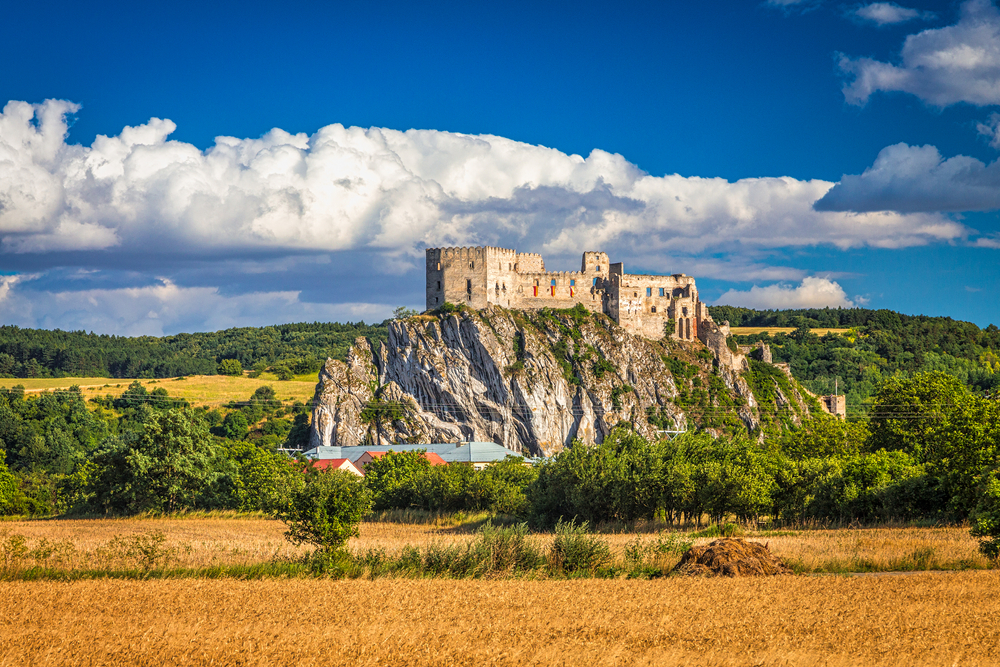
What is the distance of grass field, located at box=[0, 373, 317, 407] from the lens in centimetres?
15825

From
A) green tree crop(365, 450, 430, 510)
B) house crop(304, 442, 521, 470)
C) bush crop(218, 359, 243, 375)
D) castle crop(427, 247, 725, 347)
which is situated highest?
castle crop(427, 247, 725, 347)

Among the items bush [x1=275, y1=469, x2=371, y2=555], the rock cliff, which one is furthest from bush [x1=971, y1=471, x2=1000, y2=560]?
the rock cliff

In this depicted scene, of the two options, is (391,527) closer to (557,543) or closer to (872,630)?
(557,543)

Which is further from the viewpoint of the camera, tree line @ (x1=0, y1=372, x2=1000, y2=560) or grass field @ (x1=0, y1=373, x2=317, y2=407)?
grass field @ (x1=0, y1=373, x2=317, y2=407)

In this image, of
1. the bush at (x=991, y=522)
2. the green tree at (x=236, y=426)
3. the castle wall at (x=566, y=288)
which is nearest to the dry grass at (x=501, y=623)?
the bush at (x=991, y=522)

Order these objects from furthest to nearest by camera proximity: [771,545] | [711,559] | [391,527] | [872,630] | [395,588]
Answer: [391,527]
[771,545]
[711,559]
[395,588]
[872,630]

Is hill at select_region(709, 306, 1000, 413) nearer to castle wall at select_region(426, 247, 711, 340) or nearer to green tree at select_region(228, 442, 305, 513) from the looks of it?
castle wall at select_region(426, 247, 711, 340)

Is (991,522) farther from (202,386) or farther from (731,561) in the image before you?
(202,386)

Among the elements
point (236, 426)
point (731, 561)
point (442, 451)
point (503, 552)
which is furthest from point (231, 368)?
point (731, 561)

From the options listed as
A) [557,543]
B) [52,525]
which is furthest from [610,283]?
[557,543]

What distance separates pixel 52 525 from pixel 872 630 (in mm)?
39782

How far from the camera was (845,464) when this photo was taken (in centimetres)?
4397

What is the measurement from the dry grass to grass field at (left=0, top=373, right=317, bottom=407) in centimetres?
14300

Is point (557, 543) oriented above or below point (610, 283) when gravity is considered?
below
